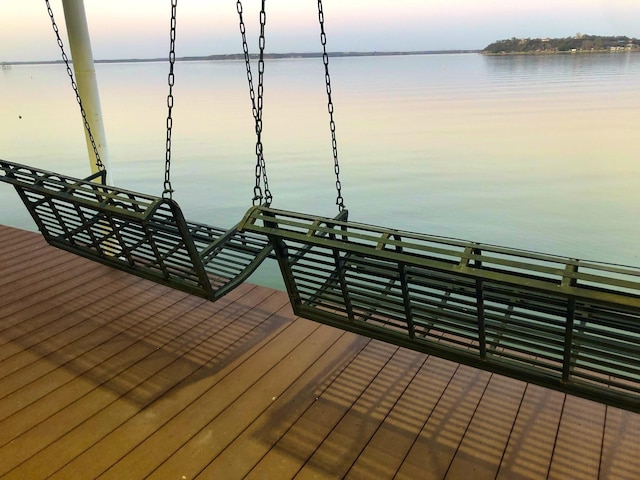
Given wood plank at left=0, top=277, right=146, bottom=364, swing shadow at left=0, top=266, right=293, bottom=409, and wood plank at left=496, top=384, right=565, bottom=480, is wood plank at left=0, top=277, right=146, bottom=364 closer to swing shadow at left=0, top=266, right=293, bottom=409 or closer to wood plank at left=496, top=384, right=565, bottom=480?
swing shadow at left=0, top=266, right=293, bottom=409

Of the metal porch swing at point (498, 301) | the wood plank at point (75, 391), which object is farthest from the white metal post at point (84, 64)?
the metal porch swing at point (498, 301)

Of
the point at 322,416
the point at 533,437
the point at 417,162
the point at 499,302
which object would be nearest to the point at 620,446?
the point at 533,437

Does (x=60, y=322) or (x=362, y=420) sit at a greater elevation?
(x=60, y=322)

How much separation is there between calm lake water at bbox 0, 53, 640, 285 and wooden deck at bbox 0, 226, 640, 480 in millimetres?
2368

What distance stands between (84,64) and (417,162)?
28.9ft

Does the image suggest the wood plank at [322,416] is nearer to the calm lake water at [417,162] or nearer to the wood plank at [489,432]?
the wood plank at [489,432]

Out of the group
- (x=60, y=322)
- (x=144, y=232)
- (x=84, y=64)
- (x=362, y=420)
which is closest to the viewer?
(x=362, y=420)

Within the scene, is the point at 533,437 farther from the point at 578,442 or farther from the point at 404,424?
the point at 404,424

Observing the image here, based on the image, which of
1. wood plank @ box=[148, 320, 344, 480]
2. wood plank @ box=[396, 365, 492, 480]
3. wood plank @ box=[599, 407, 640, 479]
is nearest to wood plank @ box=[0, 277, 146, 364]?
wood plank @ box=[148, 320, 344, 480]

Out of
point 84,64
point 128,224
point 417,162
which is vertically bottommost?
point 417,162

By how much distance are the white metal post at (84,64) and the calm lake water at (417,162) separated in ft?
7.27

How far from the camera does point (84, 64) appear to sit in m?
3.98

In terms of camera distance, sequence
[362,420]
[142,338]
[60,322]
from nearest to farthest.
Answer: [362,420], [142,338], [60,322]

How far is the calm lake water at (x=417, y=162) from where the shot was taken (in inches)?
312
